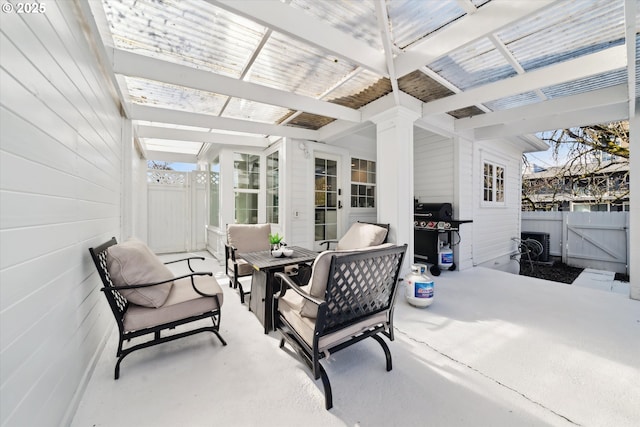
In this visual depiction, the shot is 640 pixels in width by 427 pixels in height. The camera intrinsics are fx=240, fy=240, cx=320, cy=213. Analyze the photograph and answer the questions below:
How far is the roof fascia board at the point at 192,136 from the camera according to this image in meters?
4.55

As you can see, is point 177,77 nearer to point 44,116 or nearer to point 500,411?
point 44,116

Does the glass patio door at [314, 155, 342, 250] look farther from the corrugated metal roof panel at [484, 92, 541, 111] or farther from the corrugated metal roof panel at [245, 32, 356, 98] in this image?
the corrugated metal roof panel at [484, 92, 541, 111]

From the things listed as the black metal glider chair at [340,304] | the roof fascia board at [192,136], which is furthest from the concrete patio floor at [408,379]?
the roof fascia board at [192,136]

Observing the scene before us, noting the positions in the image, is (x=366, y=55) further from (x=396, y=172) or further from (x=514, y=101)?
(x=514, y=101)

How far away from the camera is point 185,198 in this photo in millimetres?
6980

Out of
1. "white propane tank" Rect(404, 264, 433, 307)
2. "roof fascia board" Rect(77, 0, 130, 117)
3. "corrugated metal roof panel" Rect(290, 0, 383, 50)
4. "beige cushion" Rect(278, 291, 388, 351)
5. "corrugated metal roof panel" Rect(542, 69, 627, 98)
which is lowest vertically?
"white propane tank" Rect(404, 264, 433, 307)

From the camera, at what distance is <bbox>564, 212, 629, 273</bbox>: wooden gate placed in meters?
6.01

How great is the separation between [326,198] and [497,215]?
4.50 m

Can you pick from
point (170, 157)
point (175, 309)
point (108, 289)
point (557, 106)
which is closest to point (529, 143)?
point (557, 106)

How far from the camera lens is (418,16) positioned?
217cm

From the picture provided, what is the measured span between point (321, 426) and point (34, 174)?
2.07 metres

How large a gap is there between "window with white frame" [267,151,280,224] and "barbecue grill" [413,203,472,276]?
303 centimetres

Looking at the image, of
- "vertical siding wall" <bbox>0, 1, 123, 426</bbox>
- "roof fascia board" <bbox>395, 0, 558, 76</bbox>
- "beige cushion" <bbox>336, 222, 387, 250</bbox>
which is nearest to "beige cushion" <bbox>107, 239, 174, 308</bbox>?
"vertical siding wall" <bbox>0, 1, 123, 426</bbox>

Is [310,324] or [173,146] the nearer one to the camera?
[310,324]
